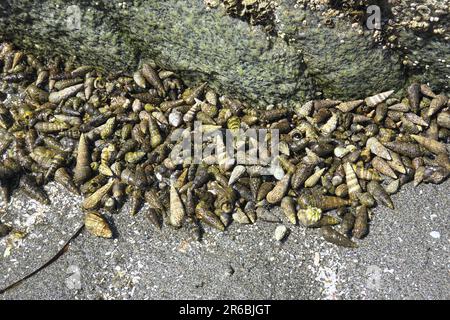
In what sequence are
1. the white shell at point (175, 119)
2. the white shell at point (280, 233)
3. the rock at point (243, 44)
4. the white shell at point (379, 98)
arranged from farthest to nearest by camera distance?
1. the white shell at point (175, 119)
2. the white shell at point (379, 98)
3. the rock at point (243, 44)
4. the white shell at point (280, 233)

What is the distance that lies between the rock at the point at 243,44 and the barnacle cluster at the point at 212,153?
6.4 inches

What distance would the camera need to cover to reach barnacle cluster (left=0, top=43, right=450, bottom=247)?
459cm

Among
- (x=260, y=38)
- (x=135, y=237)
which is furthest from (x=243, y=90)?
(x=135, y=237)

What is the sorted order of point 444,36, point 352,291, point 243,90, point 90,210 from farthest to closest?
point 243,90 < point 90,210 < point 444,36 < point 352,291

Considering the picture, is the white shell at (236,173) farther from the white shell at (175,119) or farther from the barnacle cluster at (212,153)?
the white shell at (175,119)

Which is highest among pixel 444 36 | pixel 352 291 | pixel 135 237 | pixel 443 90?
pixel 444 36

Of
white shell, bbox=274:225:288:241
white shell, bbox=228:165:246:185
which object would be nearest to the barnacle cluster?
white shell, bbox=228:165:246:185

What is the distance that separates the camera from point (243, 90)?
5043 millimetres

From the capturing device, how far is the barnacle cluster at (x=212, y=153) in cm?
459

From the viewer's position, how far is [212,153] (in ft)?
15.9

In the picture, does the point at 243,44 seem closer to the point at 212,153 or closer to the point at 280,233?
the point at 212,153

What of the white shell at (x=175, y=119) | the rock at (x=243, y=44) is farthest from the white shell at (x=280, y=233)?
the white shell at (x=175, y=119)

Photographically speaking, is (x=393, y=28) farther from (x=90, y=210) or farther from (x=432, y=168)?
(x=90, y=210)

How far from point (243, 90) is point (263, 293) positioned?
6.24 feet
